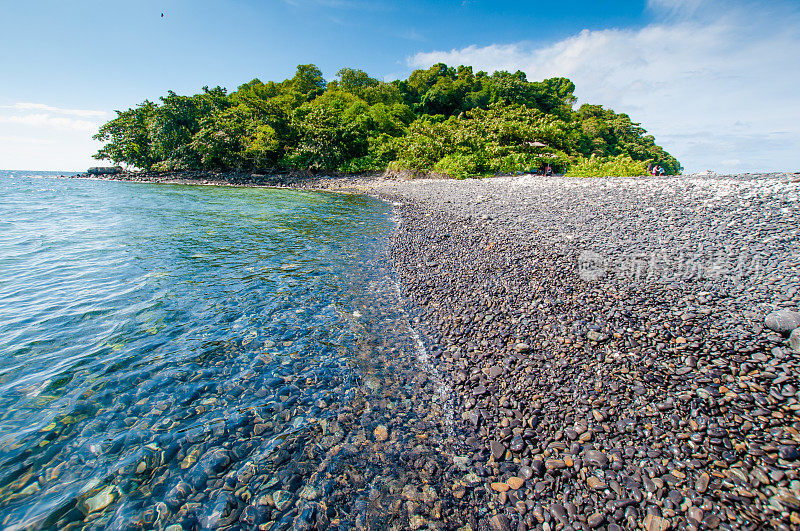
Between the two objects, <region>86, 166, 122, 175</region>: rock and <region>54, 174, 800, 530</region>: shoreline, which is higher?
<region>86, 166, 122, 175</region>: rock

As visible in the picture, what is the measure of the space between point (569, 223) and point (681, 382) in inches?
303

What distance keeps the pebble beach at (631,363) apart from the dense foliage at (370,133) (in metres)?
19.7

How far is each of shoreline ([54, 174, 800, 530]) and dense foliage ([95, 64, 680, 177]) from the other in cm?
1936

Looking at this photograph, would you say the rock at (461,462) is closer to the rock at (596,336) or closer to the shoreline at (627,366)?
the shoreline at (627,366)

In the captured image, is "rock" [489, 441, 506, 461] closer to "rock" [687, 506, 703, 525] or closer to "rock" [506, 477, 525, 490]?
"rock" [506, 477, 525, 490]

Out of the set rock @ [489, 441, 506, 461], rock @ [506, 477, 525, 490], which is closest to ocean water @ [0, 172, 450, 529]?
rock @ [489, 441, 506, 461]

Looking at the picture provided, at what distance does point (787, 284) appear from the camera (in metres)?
5.92

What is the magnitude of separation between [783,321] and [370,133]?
144 ft

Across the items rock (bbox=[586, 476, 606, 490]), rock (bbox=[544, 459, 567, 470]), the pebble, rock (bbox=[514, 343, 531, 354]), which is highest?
the pebble

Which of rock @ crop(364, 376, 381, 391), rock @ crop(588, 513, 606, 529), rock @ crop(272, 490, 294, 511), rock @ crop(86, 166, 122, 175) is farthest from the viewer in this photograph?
Answer: rock @ crop(86, 166, 122, 175)

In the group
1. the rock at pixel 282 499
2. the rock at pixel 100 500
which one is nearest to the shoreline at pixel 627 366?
the rock at pixel 282 499

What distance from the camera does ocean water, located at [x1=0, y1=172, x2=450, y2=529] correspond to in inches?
131

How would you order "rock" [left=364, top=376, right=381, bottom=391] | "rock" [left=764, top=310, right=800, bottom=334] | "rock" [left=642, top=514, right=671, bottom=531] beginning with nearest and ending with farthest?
"rock" [left=642, top=514, right=671, bottom=531] < "rock" [left=764, top=310, right=800, bottom=334] < "rock" [left=364, top=376, right=381, bottom=391]

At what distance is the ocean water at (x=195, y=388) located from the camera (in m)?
3.32
